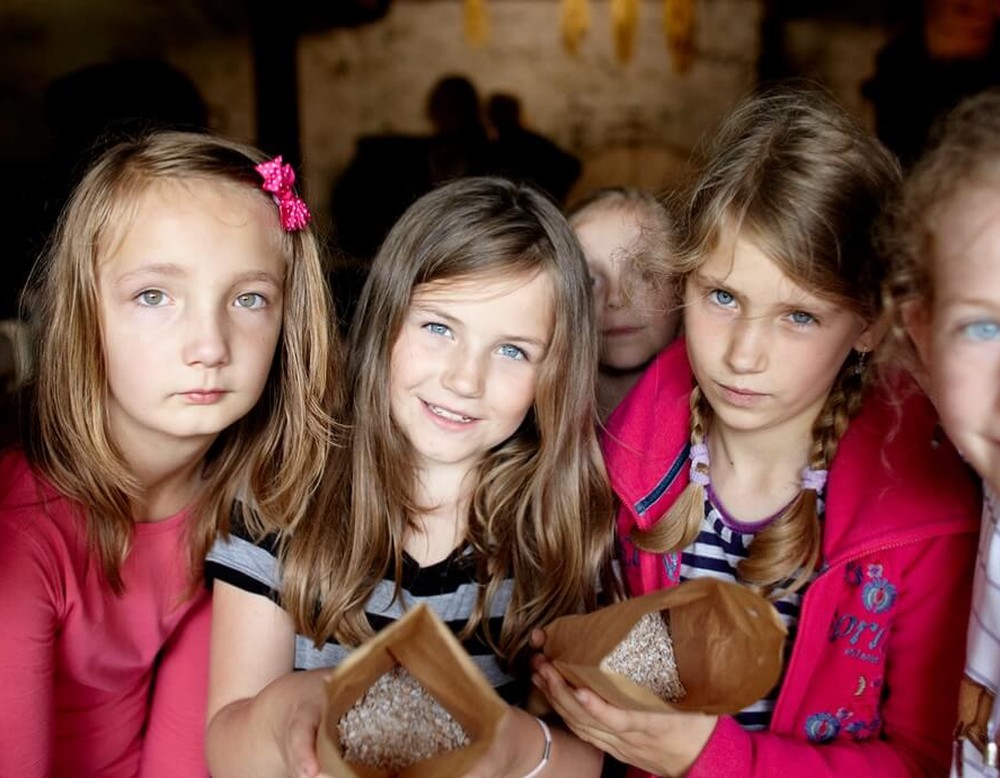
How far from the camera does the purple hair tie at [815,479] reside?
1.27m

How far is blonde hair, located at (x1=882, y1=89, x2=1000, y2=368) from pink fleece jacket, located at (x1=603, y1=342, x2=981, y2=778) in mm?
199

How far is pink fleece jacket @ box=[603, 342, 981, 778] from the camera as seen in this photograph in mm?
1155

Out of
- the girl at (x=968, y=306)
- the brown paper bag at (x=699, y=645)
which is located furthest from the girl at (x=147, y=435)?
the girl at (x=968, y=306)

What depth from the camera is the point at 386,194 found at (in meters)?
4.64

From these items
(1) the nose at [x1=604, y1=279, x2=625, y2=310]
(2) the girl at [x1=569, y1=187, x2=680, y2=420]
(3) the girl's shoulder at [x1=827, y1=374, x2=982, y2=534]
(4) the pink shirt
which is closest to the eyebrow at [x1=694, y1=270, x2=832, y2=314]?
(3) the girl's shoulder at [x1=827, y1=374, x2=982, y2=534]

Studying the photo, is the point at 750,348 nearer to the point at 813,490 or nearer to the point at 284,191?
the point at 813,490

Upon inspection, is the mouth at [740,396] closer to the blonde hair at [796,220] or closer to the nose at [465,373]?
the blonde hair at [796,220]

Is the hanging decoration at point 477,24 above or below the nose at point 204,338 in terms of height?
above

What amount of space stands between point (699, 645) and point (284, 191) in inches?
30.4

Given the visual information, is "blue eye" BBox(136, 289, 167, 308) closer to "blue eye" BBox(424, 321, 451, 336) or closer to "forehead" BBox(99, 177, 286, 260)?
"forehead" BBox(99, 177, 286, 260)

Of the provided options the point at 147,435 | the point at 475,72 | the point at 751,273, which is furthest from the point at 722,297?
the point at 475,72

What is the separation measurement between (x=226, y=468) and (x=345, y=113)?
3.60m

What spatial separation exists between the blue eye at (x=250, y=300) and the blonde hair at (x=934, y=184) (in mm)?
743

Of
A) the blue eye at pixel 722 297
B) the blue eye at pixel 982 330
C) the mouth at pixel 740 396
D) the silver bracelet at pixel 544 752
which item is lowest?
the silver bracelet at pixel 544 752
